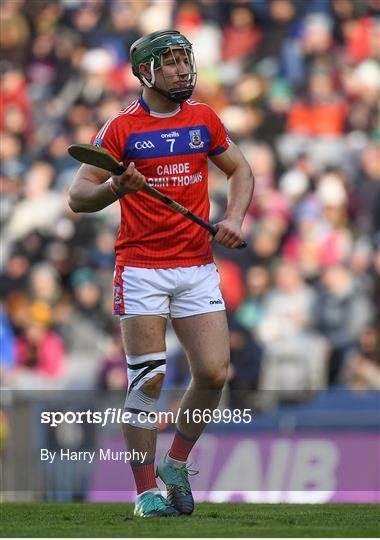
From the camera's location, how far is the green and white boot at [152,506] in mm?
7512

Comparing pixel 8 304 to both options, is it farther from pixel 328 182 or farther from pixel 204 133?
pixel 204 133

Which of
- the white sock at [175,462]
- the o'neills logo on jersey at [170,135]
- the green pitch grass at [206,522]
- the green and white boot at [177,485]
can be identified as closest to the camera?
the green pitch grass at [206,522]

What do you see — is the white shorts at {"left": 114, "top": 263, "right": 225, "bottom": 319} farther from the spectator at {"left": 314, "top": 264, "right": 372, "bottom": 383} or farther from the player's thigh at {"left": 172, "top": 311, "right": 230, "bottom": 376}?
the spectator at {"left": 314, "top": 264, "right": 372, "bottom": 383}

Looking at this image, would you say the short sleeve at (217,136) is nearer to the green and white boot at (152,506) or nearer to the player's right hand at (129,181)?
the player's right hand at (129,181)

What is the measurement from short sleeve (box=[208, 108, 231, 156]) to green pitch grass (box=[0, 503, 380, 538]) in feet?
6.30

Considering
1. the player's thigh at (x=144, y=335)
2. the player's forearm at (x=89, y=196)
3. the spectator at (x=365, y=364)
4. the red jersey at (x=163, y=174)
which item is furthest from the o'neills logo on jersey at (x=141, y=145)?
the spectator at (x=365, y=364)

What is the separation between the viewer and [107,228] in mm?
15844

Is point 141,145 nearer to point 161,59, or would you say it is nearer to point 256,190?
point 161,59

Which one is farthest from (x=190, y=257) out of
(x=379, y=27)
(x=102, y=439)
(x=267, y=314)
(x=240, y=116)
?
(x=379, y=27)

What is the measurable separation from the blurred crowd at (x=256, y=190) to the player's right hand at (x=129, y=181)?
18.1ft

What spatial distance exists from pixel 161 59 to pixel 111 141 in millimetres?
503

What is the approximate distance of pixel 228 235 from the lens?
298 inches

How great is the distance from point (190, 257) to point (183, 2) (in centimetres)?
1136

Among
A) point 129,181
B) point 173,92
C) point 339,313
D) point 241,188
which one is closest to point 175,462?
point 241,188
